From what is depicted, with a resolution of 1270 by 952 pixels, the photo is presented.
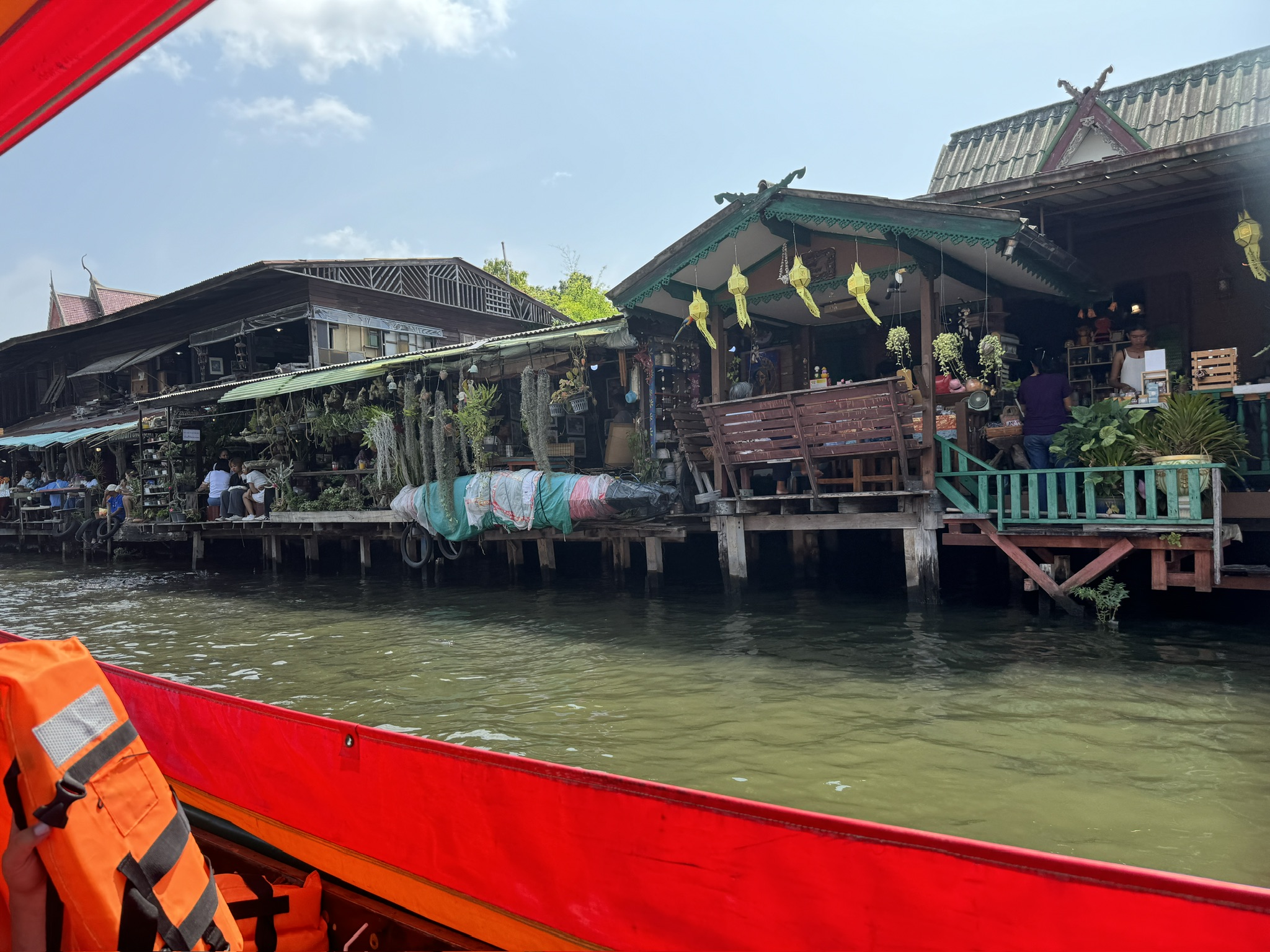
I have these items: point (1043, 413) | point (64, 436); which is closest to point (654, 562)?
point (1043, 413)

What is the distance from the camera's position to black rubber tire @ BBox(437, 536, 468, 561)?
15.1m

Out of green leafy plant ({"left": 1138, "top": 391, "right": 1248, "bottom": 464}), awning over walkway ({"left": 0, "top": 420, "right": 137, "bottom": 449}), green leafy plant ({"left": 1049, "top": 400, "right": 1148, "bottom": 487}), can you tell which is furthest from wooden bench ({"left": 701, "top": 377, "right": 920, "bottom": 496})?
awning over walkway ({"left": 0, "top": 420, "right": 137, "bottom": 449})

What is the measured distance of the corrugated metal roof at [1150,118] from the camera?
12.3 metres

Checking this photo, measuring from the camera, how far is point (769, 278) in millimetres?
12086

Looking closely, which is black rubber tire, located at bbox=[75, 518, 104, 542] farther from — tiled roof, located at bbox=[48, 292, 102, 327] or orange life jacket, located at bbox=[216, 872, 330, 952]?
orange life jacket, located at bbox=[216, 872, 330, 952]

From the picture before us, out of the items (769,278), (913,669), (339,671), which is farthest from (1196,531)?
(339,671)

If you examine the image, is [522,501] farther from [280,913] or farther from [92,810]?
[92,810]

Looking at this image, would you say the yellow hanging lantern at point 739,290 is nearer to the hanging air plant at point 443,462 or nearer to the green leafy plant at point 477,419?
the green leafy plant at point 477,419

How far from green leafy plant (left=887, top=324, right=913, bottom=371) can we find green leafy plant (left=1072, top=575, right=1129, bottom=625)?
3750 mm

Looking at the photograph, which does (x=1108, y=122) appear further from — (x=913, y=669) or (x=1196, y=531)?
(x=913, y=669)

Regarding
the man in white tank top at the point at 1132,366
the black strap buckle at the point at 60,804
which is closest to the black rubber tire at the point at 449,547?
the man in white tank top at the point at 1132,366

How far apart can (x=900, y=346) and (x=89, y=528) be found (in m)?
21.4

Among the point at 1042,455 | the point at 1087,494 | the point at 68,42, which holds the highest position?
the point at 68,42

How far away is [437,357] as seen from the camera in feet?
49.4
